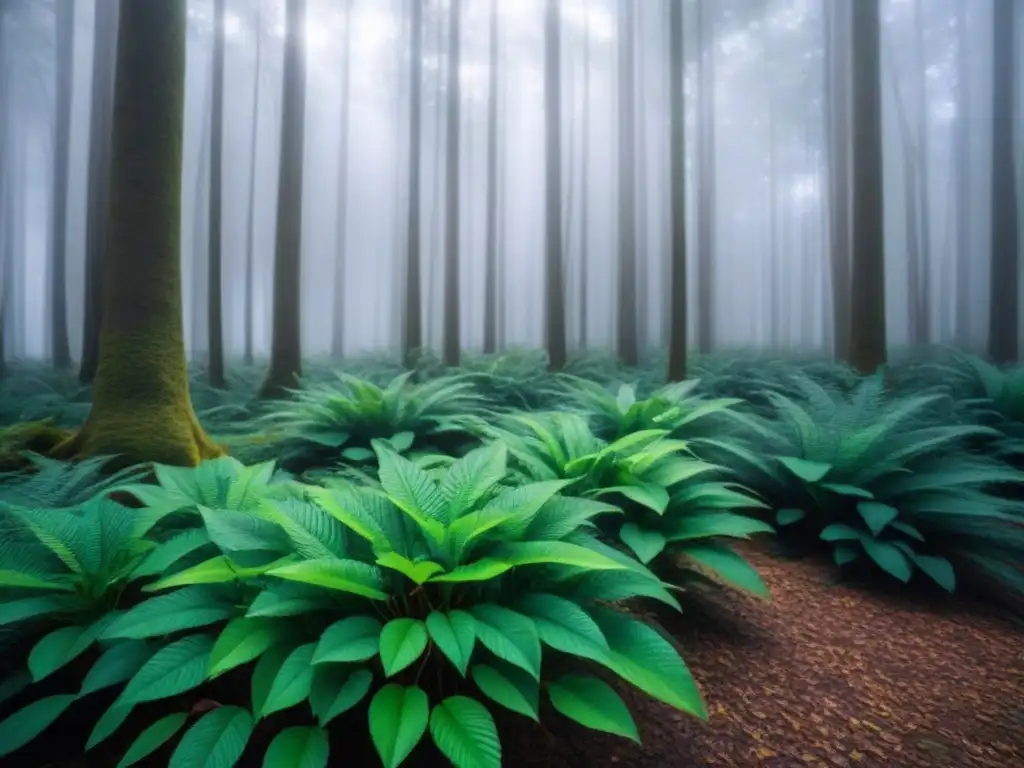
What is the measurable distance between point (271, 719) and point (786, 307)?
35.8 metres

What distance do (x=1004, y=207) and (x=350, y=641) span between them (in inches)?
587

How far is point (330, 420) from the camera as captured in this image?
5367mm

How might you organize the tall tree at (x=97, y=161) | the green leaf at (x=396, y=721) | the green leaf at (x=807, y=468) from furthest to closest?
1. the tall tree at (x=97, y=161)
2. the green leaf at (x=807, y=468)
3. the green leaf at (x=396, y=721)

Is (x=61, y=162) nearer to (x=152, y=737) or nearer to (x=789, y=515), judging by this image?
(x=152, y=737)

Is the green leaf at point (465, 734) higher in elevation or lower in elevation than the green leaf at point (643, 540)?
lower

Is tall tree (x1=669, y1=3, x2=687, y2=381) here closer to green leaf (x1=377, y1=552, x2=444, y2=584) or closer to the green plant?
the green plant

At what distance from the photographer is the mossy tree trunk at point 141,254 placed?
4.21 m

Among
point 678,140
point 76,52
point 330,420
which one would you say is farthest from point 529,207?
point 330,420

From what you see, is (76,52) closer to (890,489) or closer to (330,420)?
(330,420)

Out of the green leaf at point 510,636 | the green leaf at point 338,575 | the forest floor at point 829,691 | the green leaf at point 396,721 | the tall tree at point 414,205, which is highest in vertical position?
the tall tree at point 414,205

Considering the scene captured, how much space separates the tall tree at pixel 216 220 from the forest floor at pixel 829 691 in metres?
11.1

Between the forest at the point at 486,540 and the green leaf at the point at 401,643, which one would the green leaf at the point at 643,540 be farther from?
the green leaf at the point at 401,643

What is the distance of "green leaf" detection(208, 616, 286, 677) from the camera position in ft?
5.21

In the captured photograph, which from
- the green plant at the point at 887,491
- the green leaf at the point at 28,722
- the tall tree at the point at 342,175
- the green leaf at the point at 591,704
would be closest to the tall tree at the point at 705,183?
the tall tree at the point at 342,175
